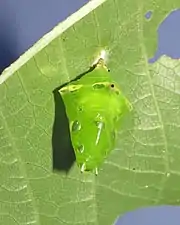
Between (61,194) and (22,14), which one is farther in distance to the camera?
(22,14)

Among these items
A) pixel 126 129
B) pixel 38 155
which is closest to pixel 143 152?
pixel 126 129

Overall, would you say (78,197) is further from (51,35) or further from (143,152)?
(51,35)

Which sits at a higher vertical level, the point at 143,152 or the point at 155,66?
the point at 155,66

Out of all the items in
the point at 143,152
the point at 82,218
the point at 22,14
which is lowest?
the point at 82,218
